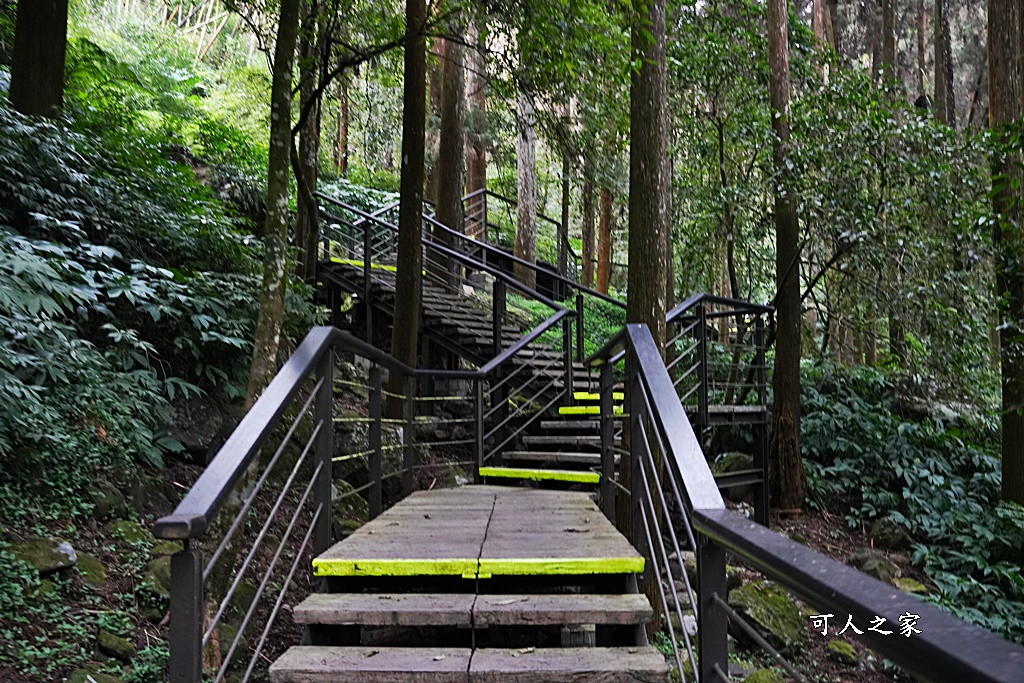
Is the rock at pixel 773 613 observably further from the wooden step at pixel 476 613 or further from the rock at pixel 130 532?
the rock at pixel 130 532

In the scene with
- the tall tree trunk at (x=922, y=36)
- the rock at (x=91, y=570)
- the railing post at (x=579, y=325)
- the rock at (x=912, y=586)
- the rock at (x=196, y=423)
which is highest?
the tall tree trunk at (x=922, y=36)

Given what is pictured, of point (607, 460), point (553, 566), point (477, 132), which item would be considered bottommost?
point (553, 566)

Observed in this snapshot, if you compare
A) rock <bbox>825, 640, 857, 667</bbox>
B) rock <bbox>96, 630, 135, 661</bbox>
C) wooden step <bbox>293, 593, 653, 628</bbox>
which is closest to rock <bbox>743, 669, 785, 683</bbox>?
rock <bbox>825, 640, 857, 667</bbox>

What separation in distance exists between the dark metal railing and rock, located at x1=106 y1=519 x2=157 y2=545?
124 inches

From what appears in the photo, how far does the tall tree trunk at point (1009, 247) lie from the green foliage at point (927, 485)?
0.69 m

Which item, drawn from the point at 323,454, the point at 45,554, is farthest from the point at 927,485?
the point at 45,554

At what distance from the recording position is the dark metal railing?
851mm

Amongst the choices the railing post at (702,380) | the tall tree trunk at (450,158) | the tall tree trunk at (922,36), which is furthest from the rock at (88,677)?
the tall tree trunk at (922,36)

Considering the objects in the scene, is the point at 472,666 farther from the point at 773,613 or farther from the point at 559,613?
the point at 773,613

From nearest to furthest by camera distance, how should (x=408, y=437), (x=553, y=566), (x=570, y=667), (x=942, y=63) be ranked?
1. (x=570, y=667)
2. (x=553, y=566)
3. (x=408, y=437)
4. (x=942, y=63)

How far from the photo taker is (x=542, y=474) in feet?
21.6

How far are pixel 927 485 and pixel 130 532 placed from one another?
30.4 ft

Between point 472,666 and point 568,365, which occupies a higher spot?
point 568,365

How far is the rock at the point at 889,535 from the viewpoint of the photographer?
8.45 metres
